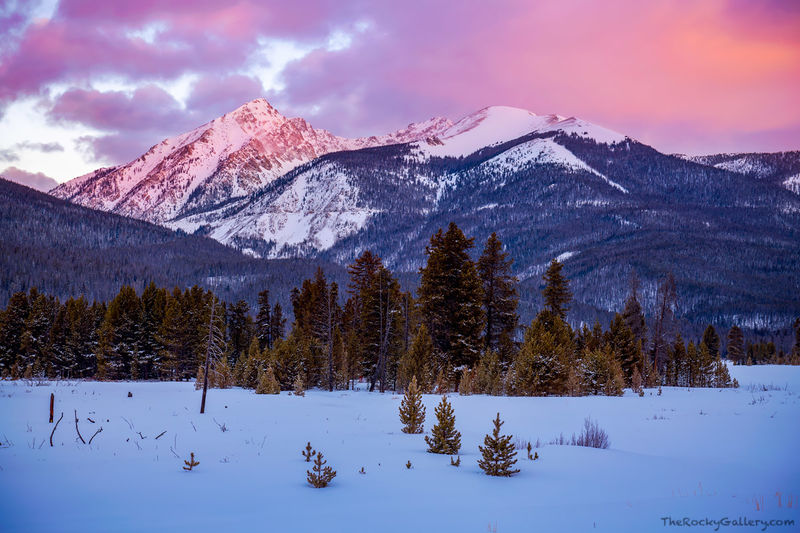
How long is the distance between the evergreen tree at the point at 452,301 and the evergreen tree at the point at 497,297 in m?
1.42

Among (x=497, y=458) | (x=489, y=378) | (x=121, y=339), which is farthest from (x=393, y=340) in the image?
(x=497, y=458)

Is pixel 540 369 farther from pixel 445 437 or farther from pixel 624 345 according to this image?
pixel 624 345

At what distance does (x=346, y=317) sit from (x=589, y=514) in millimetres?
46483

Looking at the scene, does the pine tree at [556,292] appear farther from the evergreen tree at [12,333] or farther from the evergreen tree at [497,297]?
the evergreen tree at [12,333]

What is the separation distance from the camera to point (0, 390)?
69.4 ft

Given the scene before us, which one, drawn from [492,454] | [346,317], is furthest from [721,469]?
[346,317]

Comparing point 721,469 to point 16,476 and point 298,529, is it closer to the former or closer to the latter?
point 298,529

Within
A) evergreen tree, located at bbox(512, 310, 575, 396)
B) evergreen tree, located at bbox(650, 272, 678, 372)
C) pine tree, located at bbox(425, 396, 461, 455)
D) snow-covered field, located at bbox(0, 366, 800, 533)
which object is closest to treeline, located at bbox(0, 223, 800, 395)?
evergreen tree, located at bbox(512, 310, 575, 396)

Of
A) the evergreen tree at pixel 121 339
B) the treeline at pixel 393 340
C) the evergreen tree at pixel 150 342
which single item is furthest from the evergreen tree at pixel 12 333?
the evergreen tree at pixel 150 342

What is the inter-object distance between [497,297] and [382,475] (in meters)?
23.2

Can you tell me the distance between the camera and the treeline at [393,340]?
26.0 metres

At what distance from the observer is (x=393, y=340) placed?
39.3 m

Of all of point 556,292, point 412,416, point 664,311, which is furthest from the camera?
point 664,311

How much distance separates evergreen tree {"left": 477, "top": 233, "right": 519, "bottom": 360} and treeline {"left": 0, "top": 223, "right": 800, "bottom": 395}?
8cm
